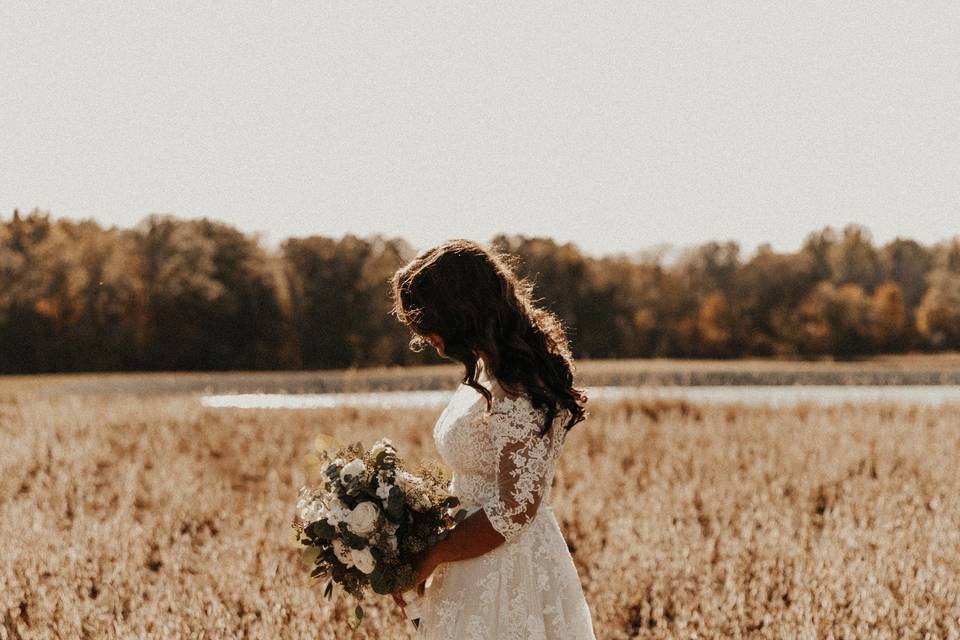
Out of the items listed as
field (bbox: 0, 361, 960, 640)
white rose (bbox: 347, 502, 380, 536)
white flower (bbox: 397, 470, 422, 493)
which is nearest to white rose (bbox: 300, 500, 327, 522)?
white rose (bbox: 347, 502, 380, 536)

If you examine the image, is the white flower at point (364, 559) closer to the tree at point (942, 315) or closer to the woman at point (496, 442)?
the woman at point (496, 442)

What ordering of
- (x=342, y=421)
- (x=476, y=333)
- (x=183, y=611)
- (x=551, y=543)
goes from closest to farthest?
(x=476, y=333) → (x=551, y=543) → (x=183, y=611) → (x=342, y=421)

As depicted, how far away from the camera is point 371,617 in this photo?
4777 mm

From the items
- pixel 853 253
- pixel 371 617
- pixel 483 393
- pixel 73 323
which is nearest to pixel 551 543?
pixel 483 393

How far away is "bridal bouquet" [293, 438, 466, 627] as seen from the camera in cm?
277

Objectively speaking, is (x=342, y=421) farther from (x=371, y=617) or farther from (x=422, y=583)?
(x=422, y=583)

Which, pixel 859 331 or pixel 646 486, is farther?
pixel 859 331

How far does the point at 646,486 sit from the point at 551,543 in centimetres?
517

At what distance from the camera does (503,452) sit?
8.95 ft

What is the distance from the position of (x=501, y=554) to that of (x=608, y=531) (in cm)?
368

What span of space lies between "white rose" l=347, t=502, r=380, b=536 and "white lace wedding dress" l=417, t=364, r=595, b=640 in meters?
0.35

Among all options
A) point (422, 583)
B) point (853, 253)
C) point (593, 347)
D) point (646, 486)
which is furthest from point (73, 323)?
point (853, 253)

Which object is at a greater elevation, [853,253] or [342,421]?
[853,253]

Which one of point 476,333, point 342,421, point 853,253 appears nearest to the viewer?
point 476,333
